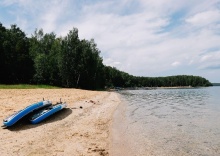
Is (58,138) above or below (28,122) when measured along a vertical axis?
below

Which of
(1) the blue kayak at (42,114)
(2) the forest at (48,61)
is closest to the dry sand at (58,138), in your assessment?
(1) the blue kayak at (42,114)

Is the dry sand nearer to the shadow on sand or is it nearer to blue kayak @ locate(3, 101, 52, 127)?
the shadow on sand

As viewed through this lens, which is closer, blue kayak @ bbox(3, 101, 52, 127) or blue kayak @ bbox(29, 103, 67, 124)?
blue kayak @ bbox(3, 101, 52, 127)

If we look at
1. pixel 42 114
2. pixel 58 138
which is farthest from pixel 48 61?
pixel 58 138

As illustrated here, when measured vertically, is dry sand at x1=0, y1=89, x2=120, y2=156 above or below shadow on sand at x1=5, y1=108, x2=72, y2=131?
below

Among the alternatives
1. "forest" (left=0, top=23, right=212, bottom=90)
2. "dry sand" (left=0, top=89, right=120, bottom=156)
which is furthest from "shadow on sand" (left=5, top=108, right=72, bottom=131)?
"forest" (left=0, top=23, right=212, bottom=90)

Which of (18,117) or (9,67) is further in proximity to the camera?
(9,67)

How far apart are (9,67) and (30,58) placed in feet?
25.1

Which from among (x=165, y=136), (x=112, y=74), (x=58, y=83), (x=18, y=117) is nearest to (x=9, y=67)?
(x=58, y=83)

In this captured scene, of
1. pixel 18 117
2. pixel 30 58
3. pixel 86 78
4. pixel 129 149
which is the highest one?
pixel 30 58

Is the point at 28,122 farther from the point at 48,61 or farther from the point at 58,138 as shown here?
the point at 48,61

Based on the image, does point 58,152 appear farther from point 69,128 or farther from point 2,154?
point 69,128

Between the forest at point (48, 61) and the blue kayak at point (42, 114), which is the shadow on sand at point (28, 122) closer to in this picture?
the blue kayak at point (42, 114)

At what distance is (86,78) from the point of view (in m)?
73.8
